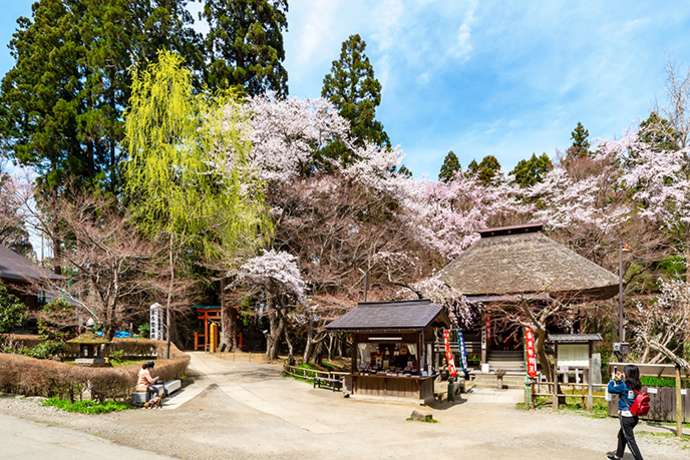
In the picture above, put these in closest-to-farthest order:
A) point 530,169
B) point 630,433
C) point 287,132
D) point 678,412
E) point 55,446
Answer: point 630,433 < point 55,446 < point 678,412 < point 287,132 < point 530,169

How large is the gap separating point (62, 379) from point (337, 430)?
7755 millimetres

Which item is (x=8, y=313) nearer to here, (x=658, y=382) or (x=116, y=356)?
(x=116, y=356)

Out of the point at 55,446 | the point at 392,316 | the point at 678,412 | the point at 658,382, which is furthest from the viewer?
the point at 392,316

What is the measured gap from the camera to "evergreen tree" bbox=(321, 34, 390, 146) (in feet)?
109

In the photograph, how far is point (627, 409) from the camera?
9.19 m

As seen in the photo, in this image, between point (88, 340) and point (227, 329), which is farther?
point (227, 329)

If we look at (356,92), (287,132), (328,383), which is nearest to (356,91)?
(356,92)

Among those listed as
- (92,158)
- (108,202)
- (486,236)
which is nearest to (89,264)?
(108,202)

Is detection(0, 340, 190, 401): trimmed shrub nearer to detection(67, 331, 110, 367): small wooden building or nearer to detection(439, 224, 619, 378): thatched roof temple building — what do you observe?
detection(67, 331, 110, 367): small wooden building

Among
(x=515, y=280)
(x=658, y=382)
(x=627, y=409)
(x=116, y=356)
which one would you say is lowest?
(x=116, y=356)

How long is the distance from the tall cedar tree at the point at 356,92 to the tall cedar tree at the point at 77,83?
9620 millimetres

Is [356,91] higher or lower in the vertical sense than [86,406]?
higher

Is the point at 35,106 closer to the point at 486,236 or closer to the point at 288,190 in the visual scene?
the point at 288,190

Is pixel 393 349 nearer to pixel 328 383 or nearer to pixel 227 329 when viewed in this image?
pixel 328 383
